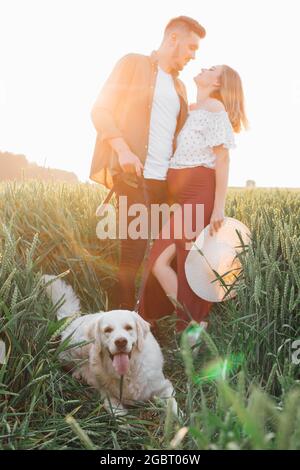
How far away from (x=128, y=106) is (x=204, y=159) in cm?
70

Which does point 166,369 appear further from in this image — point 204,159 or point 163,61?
point 163,61

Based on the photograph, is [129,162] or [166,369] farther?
[129,162]

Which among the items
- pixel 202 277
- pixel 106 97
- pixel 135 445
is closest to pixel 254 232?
pixel 202 277

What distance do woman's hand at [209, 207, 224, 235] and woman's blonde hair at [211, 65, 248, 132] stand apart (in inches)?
25.4

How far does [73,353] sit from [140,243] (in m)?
1.13

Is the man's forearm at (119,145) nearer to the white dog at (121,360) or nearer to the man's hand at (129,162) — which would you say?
the man's hand at (129,162)

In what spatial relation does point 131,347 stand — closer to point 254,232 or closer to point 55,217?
point 254,232

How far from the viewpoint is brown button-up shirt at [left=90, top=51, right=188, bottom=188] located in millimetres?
4168

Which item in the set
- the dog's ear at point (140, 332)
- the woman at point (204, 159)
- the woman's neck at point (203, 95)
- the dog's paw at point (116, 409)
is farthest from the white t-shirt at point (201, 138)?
the dog's paw at point (116, 409)

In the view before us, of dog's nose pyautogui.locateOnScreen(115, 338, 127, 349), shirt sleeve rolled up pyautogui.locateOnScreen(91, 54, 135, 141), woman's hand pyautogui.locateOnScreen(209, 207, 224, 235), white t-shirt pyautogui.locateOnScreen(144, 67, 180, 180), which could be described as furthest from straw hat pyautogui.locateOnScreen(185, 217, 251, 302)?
shirt sleeve rolled up pyautogui.locateOnScreen(91, 54, 135, 141)

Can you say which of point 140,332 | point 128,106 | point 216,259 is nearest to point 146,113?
point 128,106

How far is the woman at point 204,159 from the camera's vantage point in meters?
4.11

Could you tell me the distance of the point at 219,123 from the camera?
13.3 ft

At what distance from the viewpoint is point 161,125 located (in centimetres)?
425
